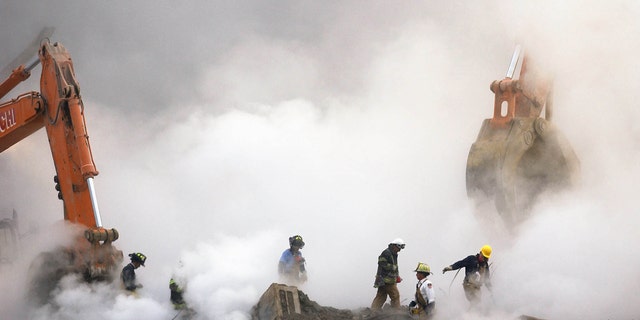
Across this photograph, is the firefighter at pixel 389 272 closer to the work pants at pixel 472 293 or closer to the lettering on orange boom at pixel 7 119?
the work pants at pixel 472 293

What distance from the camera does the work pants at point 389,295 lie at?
14.9 meters

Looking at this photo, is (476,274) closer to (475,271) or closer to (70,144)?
(475,271)

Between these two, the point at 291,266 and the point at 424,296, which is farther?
the point at 291,266

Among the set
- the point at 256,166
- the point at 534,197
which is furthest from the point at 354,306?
the point at 256,166

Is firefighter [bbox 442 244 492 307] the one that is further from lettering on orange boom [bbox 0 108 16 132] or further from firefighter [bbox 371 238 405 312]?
lettering on orange boom [bbox 0 108 16 132]

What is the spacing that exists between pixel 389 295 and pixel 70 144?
5466 mm

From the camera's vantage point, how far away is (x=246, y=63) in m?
26.9

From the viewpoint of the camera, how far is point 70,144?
51.7ft

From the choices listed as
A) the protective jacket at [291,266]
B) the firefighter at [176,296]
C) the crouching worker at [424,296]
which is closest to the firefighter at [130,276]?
the firefighter at [176,296]

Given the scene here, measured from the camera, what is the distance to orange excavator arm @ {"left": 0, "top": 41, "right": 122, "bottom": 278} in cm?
1502

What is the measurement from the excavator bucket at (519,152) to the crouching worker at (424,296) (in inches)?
106

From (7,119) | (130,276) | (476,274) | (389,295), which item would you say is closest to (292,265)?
(389,295)

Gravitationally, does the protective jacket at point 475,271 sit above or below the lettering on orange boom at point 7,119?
below

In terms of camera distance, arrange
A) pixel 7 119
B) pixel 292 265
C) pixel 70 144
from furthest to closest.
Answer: pixel 7 119, pixel 292 265, pixel 70 144
